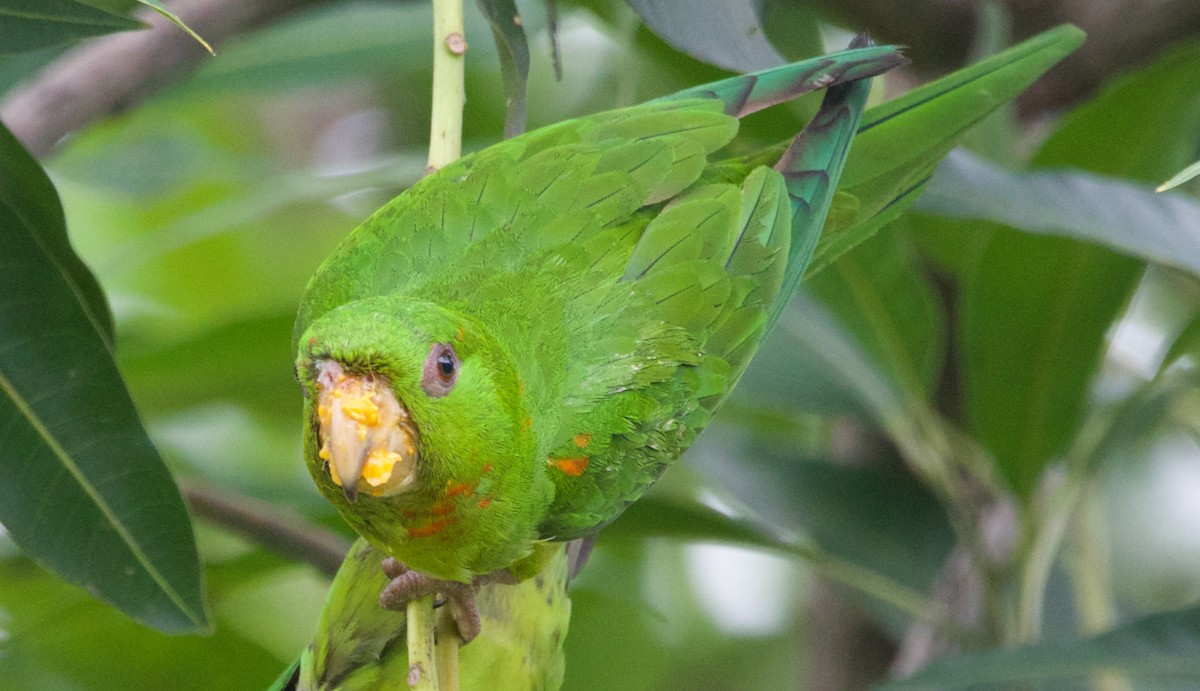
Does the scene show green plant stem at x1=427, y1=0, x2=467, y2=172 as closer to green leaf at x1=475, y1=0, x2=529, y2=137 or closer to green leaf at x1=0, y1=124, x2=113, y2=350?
green leaf at x1=475, y1=0, x2=529, y2=137

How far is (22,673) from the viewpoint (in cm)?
171

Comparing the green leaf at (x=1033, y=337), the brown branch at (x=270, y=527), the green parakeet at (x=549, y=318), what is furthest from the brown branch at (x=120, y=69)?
the green leaf at (x=1033, y=337)

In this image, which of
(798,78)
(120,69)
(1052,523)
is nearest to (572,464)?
(798,78)

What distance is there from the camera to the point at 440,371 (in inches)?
39.7

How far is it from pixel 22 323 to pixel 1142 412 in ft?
4.80

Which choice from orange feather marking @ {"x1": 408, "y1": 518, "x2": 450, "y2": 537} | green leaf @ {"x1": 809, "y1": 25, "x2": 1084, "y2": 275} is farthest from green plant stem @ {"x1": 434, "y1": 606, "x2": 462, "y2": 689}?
green leaf @ {"x1": 809, "y1": 25, "x2": 1084, "y2": 275}

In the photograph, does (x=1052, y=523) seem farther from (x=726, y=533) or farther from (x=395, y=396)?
(x=395, y=396)

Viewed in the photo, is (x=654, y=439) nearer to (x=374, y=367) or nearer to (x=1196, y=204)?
(x=374, y=367)

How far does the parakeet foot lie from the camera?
A: 47.3 inches

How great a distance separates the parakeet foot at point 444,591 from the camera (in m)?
1.20

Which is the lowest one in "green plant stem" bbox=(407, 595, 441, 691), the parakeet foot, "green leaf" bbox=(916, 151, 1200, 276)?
the parakeet foot

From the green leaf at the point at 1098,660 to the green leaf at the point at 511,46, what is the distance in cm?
80

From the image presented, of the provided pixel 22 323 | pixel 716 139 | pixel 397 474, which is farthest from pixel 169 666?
pixel 716 139

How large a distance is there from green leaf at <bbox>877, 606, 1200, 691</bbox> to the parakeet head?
27.3 inches
